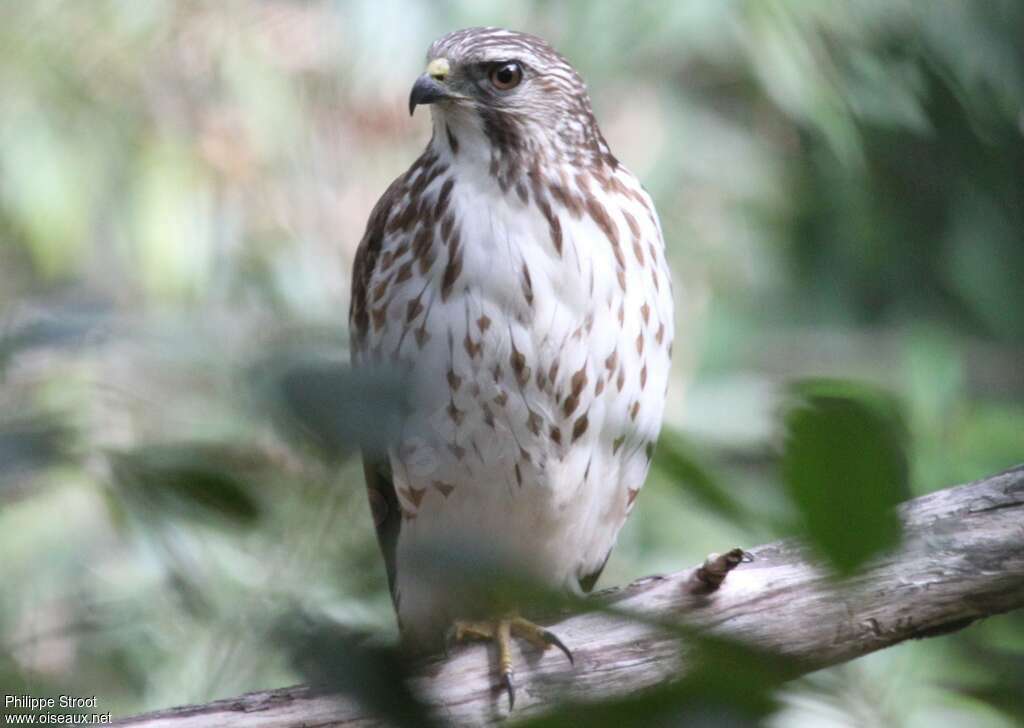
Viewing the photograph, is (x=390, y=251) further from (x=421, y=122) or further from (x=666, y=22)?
(x=421, y=122)

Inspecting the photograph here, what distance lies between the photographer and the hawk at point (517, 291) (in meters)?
2.78

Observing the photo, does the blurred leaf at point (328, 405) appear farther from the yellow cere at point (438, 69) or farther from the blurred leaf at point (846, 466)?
the yellow cere at point (438, 69)

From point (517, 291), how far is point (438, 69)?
20.3 inches

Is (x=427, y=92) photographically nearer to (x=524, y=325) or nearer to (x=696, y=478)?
(x=524, y=325)

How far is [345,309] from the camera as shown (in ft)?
12.5

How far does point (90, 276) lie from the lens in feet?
15.7

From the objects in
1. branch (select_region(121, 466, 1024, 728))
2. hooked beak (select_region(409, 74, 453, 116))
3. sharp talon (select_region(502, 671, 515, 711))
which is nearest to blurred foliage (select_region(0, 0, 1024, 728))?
branch (select_region(121, 466, 1024, 728))

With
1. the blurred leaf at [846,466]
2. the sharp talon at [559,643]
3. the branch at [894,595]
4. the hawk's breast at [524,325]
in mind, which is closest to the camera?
the blurred leaf at [846,466]

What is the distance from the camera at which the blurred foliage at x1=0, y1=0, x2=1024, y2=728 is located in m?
0.75

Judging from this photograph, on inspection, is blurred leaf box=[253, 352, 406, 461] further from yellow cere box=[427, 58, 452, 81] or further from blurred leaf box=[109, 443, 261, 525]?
yellow cere box=[427, 58, 452, 81]

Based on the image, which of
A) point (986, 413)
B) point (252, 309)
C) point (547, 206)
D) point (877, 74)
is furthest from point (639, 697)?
point (986, 413)

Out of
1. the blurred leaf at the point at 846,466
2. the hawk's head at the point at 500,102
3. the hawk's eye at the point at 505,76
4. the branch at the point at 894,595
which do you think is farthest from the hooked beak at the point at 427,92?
the blurred leaf at the point at 846,466

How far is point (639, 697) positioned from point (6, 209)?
14.7 feet

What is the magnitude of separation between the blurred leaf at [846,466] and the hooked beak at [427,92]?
2290mm
